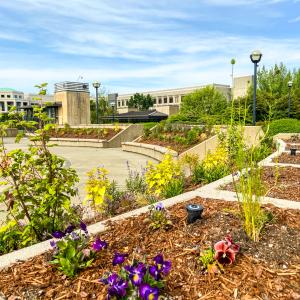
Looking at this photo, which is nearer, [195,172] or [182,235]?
[182,235]

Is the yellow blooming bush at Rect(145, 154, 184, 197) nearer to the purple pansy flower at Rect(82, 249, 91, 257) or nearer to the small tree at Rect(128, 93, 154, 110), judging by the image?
the purple pansy flower at Rect(82, 249, 91, 257)

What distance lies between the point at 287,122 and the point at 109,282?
40.5ft

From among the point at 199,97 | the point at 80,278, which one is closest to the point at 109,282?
the point at 80,278

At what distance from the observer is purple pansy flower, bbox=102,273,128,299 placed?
1641mm

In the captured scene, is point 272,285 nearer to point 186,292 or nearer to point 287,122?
point 186,292

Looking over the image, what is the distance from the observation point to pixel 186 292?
→ 1.93m

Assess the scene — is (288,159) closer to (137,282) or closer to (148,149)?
(137,282)

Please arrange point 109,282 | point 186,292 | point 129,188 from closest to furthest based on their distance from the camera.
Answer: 1. point 109,282
2. point 186,292
3. point 129,188

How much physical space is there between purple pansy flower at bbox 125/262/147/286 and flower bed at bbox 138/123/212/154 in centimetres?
1026

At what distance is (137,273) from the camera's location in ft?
5.60

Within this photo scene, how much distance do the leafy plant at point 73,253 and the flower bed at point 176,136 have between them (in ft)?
32.1

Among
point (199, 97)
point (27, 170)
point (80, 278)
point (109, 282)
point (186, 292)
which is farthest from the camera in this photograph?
point (199, 97)

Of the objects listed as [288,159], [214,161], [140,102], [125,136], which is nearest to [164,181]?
[214,161]

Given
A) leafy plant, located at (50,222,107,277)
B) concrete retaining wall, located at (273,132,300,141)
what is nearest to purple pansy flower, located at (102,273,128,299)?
leafy plant, located at (50,222,107,277)
